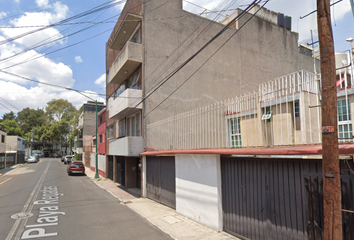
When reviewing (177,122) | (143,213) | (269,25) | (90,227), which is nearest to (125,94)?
(177,122)

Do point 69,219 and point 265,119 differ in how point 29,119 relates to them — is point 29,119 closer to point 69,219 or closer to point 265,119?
point 69,219

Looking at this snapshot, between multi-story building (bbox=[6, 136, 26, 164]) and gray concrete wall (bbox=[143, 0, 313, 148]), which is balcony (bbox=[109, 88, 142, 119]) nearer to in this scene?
gray concrete wall (bbox=[143, 0, 313, 148])

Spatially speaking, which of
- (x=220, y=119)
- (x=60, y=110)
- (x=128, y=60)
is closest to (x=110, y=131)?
(x=128, y=60)

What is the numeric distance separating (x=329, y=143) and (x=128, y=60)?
12690 millimetres

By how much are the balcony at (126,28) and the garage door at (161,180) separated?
8642 millimetres

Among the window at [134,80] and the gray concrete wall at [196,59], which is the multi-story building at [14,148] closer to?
the window at [134,80]

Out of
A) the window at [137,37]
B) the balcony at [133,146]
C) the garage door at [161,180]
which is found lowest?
the garage door at [161,180]

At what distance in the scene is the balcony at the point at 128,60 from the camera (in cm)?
1433

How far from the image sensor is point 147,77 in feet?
47.3

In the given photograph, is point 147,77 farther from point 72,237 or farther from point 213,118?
point 72,237

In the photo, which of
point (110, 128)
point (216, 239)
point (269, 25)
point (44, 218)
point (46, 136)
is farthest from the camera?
point (46, 136)

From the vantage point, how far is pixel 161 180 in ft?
39.2

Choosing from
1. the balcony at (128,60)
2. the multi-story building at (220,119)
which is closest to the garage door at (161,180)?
the multi-story building at (220,119)

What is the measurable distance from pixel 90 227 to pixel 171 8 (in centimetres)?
1307
